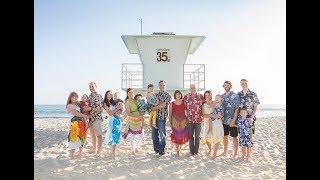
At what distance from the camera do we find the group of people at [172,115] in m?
7.41

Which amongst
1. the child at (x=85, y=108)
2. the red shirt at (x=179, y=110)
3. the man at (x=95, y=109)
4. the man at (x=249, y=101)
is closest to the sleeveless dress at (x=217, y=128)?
the man at (x=249, y=101)

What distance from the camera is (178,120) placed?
7.68 m

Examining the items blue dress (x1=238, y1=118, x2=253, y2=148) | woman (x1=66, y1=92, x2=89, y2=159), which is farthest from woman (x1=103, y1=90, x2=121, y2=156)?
blue dress (x1=238, y1=118, x2=253, y2=148)

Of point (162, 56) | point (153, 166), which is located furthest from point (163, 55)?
point (153, 166)

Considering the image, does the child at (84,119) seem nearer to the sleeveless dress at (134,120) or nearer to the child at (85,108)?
the child at (85,108)

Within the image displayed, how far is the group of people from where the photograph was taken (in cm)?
741

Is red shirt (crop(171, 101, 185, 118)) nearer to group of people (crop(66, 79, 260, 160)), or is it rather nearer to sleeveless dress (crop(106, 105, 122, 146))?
group of people (crop(66, 79, 260, 160))
